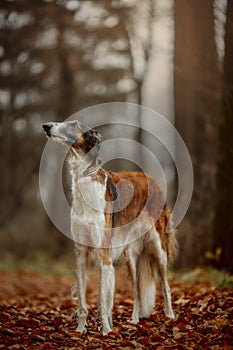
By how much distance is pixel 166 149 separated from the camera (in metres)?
15.4

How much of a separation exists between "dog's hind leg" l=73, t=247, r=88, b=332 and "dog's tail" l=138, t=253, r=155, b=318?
3.28ft

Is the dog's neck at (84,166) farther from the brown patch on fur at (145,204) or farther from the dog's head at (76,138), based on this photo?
the brown patch on fur at (145,204)

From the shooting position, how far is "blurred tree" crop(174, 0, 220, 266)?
9.25m

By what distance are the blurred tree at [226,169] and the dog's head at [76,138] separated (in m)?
2.59

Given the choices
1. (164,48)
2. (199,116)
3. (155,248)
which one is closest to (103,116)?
(164,48)

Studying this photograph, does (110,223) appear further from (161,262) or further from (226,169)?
(226,169)

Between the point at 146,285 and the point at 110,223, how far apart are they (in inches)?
49.1

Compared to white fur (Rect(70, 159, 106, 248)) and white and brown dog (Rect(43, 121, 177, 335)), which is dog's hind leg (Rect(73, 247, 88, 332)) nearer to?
white and brown dog (Rect(43, 121, 177, 335))

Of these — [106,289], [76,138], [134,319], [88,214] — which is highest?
[76,138]

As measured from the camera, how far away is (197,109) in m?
10.0

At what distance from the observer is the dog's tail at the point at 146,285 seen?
646cm

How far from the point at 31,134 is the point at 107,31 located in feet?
17.5

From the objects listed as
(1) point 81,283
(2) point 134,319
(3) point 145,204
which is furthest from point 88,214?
(2) point 134,319

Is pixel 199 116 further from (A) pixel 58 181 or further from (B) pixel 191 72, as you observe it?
(A) pixel 58 181
